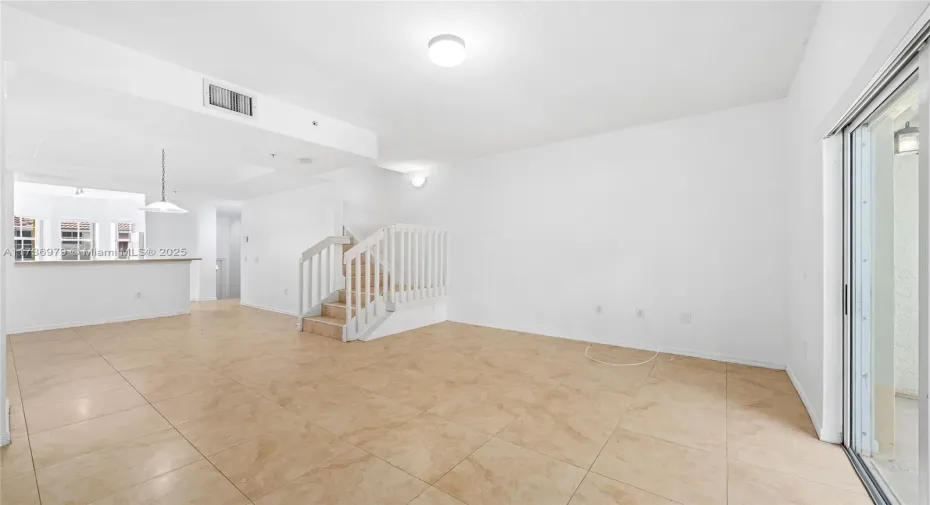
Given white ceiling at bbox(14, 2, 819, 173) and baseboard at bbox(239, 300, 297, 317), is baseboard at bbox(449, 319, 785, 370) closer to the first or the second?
white ceiling at bbox(14, 2, 819, 173)

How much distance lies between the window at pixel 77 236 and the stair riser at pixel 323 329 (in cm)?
649

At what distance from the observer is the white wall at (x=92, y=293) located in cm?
493

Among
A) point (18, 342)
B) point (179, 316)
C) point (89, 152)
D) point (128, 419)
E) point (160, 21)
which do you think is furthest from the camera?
point (179, 316)

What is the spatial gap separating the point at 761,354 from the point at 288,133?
4.87 metres

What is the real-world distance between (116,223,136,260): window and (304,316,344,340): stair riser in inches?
254

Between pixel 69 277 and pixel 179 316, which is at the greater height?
pixel 69 277

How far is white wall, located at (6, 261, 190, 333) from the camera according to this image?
16.2 feet

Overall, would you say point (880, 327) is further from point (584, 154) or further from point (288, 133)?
point (288, 133)

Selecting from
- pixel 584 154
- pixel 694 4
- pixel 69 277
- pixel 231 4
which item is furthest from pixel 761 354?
pixel 69 277

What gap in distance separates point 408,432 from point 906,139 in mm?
3060

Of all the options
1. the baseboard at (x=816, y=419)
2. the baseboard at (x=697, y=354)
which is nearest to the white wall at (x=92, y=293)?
the baseboard at (x=697, y=354)

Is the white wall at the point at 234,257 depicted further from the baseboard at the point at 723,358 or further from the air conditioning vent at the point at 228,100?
the baseboard at the point at 723,358

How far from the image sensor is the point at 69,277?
5.27 meters

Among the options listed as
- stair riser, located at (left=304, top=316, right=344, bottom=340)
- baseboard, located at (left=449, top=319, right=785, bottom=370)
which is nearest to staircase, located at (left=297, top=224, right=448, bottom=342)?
stair riser, located at (left=304, top=316, right=344, bottom=340)
